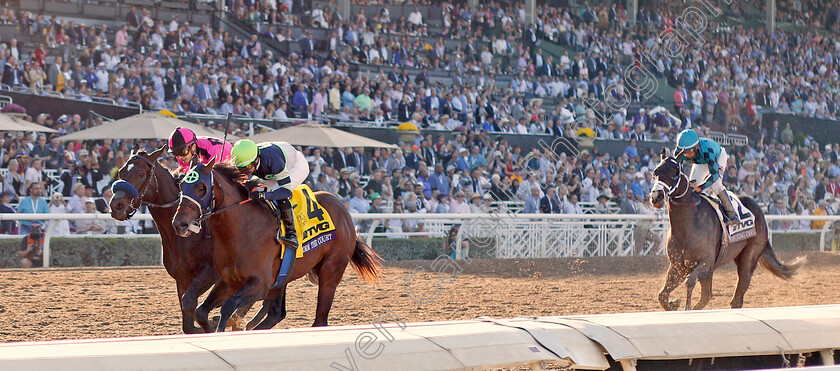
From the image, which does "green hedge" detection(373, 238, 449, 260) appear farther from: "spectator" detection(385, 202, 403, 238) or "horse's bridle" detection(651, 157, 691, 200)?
"horse's bridle" detection(651, 157, 691, 200)

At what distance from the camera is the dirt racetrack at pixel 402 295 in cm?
659

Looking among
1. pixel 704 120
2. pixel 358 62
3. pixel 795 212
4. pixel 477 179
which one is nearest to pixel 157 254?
pixel 477 179

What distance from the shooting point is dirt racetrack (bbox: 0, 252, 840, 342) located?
6586 mm

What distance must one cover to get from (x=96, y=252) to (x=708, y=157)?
20.9ft

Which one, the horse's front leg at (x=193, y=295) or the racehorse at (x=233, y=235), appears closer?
the racehorse at (x=233, y=235)

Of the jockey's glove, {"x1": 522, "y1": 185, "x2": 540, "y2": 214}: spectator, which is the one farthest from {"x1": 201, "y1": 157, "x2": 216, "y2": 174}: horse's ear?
{"x1": 522, "y1": 185, "x2": 540, "y2": 214}: spectator

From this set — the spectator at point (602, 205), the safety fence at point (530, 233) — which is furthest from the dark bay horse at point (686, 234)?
the spectator at point (602, 205)

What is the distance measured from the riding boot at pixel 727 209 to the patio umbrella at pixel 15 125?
7.48 metres

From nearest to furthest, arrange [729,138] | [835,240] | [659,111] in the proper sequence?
[835,240], [659,111], [729,138]

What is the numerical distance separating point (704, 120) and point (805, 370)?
1803cm

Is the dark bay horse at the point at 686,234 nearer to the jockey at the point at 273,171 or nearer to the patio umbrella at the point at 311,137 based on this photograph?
the jockey at the point at 273,171

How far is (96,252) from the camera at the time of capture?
1032 cm

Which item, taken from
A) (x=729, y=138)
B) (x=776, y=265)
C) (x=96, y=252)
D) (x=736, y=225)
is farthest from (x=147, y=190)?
(x=729, y=138)

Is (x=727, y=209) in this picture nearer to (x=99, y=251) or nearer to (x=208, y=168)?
(x=208, y=168)
